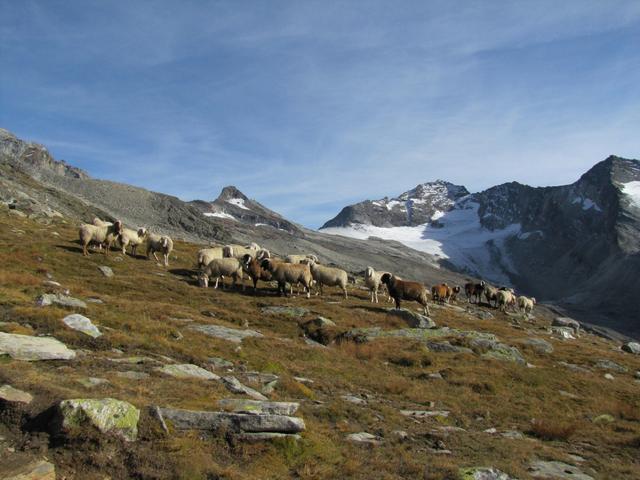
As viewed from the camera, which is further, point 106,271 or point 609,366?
point 106,271

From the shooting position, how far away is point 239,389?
1466 cm

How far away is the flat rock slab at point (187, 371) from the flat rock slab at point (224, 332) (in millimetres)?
5913

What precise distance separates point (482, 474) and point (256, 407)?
17.4 feet

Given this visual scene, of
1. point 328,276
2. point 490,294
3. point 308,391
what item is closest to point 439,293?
point 490,294

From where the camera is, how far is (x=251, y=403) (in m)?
12.6

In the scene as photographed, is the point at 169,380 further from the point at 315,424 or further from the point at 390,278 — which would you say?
the point at 390,278

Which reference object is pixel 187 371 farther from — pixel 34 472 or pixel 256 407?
pixel 34 472

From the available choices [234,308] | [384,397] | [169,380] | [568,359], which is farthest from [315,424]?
[568,359]

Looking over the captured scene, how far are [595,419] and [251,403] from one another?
49.9 feet

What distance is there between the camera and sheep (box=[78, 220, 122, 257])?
3984 cm

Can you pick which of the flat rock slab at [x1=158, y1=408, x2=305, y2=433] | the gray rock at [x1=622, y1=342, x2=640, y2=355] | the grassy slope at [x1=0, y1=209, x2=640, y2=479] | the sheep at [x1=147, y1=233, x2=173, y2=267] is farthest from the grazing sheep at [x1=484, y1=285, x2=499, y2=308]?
the flat rock slab at [x1=158, y1=408, x2=305, y2=433]

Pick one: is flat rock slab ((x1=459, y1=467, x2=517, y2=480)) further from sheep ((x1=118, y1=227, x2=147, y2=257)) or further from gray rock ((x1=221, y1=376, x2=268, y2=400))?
sheep ((x1=118, y1=227, x2=147, y2=257))

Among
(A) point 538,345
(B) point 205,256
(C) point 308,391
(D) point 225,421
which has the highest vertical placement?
(B) point 205,256

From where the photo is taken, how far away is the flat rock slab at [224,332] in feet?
74.2
